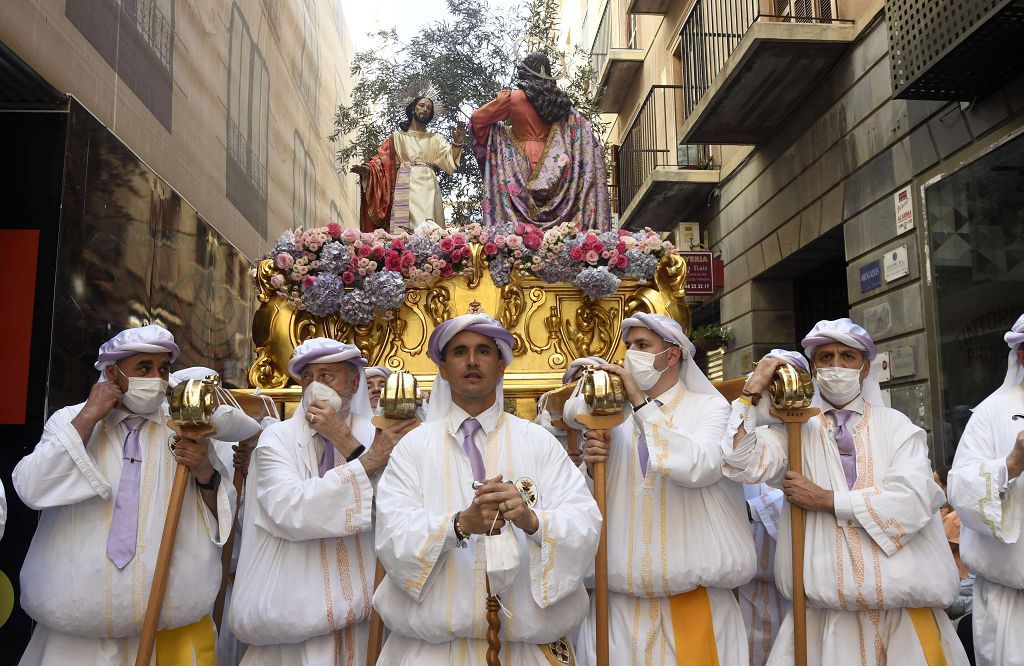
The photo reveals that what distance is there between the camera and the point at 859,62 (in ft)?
28.0

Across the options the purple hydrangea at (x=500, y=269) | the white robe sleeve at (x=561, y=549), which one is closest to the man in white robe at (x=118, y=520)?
the white robe sleeve at (x=561, y=549)

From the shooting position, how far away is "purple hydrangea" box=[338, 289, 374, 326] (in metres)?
5.88

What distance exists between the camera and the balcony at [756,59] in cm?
872

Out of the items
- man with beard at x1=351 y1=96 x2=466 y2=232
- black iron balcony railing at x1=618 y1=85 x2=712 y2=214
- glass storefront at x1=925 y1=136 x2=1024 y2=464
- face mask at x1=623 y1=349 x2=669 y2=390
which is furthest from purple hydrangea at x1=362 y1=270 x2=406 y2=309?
black iron balcony railing at x1=618 y1=85 x2=712 y2=214

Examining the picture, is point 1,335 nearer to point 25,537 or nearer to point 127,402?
point 25,537

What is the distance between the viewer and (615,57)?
17312 millimetres

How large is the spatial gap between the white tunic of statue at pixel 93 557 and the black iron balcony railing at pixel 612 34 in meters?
16.3

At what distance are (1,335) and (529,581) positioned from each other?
147 inches

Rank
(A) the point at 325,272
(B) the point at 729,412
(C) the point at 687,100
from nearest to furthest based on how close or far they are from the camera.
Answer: (B) the point at 729,412 → (A) the point at 325,272 → (C) the point at 687,100

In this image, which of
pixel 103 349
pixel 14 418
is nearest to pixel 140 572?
pixel 103 349

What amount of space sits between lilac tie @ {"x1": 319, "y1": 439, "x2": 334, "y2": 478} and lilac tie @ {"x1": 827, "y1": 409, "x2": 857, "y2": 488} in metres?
2.13

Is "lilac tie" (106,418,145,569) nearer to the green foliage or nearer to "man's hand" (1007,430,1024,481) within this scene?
"man's hand" (1007,430,1024,481)

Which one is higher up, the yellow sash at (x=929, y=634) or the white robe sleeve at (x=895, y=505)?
the white robe sleeve at (x=895, y=505)

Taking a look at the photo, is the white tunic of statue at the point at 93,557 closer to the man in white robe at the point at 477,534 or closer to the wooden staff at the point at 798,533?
the man in white robe at the point at 477,534
